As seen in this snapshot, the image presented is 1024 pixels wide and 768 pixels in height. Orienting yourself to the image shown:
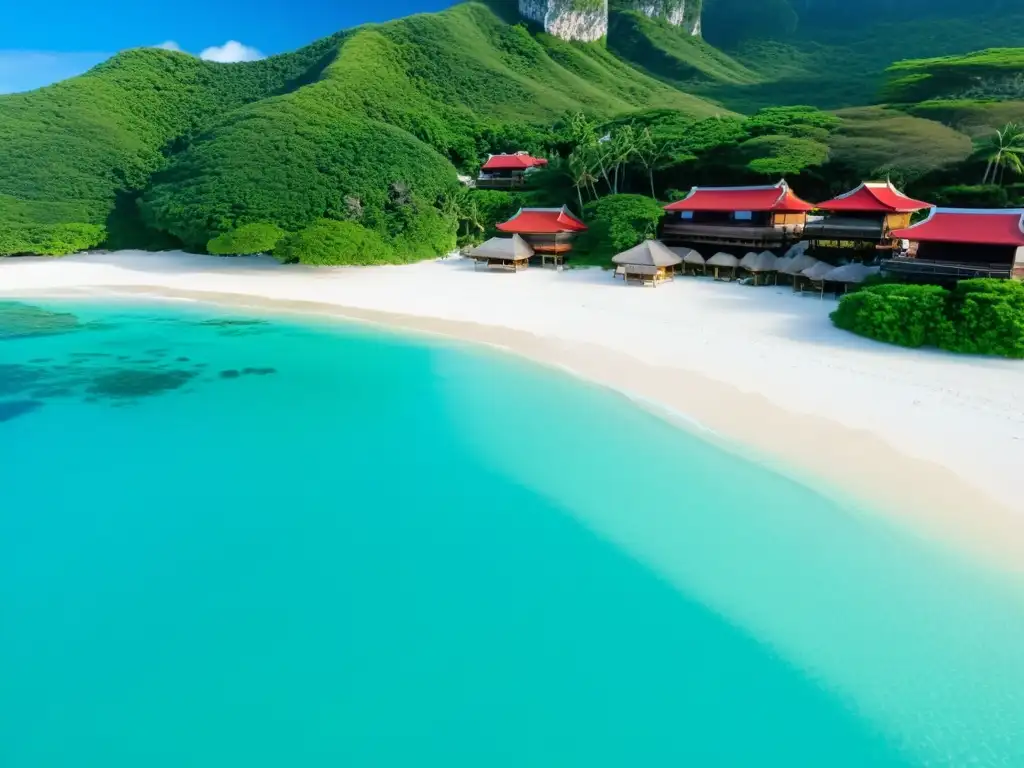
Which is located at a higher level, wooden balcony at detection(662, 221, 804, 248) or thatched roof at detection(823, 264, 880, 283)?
wooden balcony at detection(662, 221, 804, 248)

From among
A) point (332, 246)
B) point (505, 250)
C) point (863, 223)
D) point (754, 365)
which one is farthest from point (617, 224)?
point (754, 365)

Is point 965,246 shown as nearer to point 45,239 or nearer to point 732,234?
point 732,234

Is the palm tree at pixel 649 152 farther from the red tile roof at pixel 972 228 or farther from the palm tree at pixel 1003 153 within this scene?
Answer: the red tile roof at pixel 972 228

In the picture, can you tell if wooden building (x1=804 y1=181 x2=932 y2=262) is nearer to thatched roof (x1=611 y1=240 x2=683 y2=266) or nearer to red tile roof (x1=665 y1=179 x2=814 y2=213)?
red tile roof (x1=665 y1=179 x2=814 y2=213)

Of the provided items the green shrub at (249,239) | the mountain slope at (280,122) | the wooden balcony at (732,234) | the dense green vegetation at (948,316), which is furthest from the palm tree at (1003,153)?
the green shrub at (249,239)

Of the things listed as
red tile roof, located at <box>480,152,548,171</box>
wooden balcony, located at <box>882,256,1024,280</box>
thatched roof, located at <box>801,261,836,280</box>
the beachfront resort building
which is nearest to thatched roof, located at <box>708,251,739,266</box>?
thatched roof, located at <box>801,261,836,280</box>

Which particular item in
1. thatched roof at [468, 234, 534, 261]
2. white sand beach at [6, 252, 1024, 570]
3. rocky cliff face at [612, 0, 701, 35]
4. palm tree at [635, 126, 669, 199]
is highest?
rocky cliff face at [612, 0, 701, 35]
